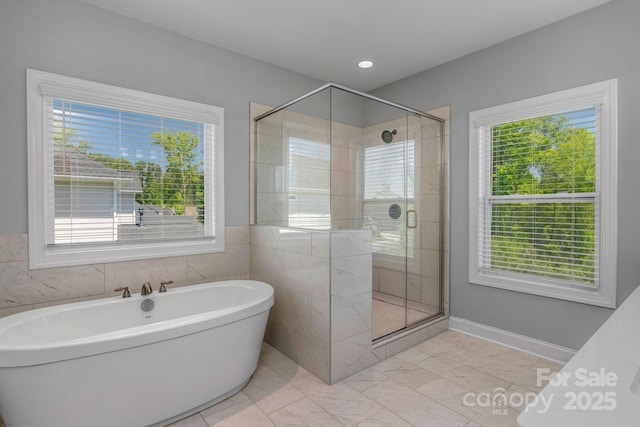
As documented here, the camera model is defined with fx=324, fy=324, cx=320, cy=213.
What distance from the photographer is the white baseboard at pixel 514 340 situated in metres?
2.53

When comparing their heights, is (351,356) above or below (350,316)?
below

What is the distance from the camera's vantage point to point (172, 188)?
2699mm

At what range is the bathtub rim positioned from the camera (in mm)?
1458

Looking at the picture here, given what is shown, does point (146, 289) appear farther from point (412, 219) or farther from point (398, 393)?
point (412, 219)

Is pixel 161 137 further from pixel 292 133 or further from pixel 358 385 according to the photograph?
pixel 358 385

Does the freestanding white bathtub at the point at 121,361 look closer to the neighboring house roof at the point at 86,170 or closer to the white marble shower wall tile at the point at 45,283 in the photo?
the white marble shower wall tile at the point at 45,283

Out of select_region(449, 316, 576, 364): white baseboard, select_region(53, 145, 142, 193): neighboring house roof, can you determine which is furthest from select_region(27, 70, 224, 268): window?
select_region(449, 316, 576, 364): white baseboard

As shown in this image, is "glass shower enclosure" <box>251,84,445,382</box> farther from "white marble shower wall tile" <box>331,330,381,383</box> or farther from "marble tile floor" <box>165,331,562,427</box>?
"marble tile floor" <box>165,331,562,427</box>

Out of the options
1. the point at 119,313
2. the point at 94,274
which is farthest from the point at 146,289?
the point at 94,274

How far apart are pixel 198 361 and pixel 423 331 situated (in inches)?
78.4

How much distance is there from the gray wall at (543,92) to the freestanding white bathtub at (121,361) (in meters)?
2.01

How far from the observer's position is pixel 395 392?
7.14 feet

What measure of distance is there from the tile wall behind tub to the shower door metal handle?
153 centimetres

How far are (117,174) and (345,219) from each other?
69.1 inches
